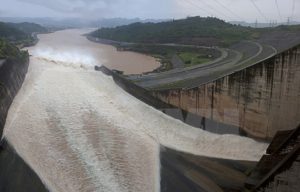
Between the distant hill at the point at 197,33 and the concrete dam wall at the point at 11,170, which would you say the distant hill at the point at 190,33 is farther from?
the concrete dam wall at the point at 11,170

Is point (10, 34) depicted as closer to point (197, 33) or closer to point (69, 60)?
point (197, 33)

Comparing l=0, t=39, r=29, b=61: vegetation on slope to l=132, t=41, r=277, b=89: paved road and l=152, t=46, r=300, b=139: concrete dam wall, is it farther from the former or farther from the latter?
l=152, t=46, r=300, b=139: concrete dam wall

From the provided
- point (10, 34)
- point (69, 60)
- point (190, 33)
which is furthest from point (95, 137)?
point (10, 34)

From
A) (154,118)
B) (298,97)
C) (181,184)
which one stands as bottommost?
(181,184)

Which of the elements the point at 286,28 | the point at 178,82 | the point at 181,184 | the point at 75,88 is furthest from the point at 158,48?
the point at 181,184

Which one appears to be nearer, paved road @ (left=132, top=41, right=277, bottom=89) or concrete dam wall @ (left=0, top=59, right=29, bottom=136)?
concrete dam wall @ (left=0, top=59, right=29, bottom=136)

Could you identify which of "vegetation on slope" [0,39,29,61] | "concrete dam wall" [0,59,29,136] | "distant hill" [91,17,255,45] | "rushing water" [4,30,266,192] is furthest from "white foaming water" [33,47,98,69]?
"distant hill" [91,17,255,45]

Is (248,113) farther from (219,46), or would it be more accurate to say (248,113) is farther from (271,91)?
(219,46)
